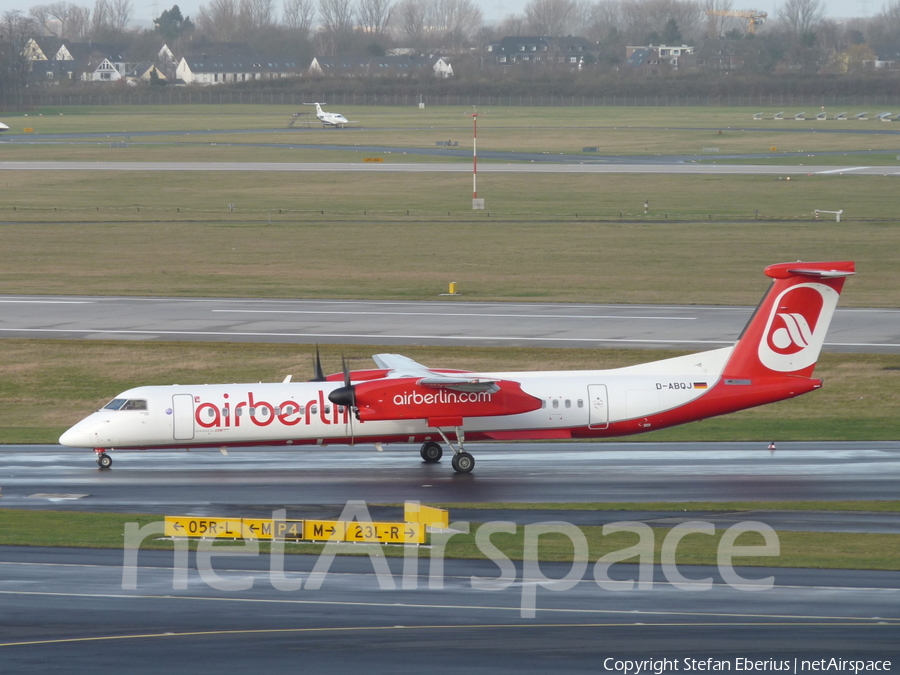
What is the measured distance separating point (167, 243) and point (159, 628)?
206 ft

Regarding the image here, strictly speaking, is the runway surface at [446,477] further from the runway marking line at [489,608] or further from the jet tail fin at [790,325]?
the runway marking line at [489,608]

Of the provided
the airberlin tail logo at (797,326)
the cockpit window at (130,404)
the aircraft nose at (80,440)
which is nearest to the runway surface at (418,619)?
the aircraft nose at (80,440)

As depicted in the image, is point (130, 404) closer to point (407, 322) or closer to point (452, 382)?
point (452, 382)

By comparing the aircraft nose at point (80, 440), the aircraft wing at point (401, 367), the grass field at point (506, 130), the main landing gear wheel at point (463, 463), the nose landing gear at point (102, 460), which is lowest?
the nose landing gear at point (102, 460)

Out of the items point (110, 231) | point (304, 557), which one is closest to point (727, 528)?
point (304, 557)

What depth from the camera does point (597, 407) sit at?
32000mm

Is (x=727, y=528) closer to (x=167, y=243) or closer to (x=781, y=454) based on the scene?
(x=781, y=454)

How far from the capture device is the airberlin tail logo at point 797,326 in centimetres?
3281

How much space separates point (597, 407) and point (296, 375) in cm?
1586

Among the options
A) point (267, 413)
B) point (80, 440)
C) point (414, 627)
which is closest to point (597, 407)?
point (267, 413)

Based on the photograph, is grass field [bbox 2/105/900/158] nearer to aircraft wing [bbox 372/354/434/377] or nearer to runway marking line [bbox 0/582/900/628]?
aircraft wing [bbox 372/354/434/377]

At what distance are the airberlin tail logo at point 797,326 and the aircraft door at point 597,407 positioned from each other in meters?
4.99

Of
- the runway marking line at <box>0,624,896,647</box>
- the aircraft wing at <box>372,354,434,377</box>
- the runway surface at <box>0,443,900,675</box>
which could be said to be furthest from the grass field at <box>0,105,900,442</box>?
the runway marking line at <box>0,624,896,647</box>

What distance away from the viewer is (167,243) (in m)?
78.8
